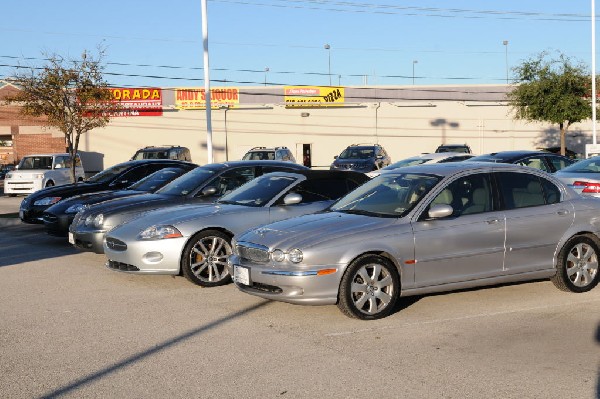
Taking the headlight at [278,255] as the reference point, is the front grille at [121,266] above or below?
below

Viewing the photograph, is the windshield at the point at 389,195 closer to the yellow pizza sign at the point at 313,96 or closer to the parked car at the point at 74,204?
the parked car at the point at 74,204

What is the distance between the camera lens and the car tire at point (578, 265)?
8594mm

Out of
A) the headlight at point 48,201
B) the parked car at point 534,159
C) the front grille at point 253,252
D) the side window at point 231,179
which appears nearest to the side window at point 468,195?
the front grille at point 253,252

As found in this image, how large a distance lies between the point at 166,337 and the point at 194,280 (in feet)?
7.93

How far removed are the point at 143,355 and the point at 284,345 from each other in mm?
1190

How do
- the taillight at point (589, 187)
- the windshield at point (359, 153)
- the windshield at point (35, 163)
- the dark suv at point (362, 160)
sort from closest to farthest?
the taillight at point (589, 187) < the windshield at point (35, 163) < the dark suv at point (362, 160) < the windshield at point (359, 153)

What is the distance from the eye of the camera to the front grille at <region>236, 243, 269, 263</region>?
7.61 meters

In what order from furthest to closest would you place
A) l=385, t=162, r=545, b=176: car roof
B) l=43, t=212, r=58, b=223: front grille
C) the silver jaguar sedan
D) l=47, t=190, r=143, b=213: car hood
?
1. l=43, t=212, r=58, b=223: front grille
2. l=47, t=190, r=143, b=213: car hood
3. l=385, t=162, r=545, b=176: car roof
4. the silver jaguar sedan

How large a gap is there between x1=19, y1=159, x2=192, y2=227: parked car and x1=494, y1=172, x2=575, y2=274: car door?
9.15m

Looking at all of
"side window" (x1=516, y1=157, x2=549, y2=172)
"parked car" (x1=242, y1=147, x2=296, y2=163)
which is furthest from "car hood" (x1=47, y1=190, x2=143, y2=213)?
"parked car" (x1=242, y1=147, x2=296, y2=163)

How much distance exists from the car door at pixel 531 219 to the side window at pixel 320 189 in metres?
2.56

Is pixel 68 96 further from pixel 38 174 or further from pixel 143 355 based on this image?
pixel 143 355

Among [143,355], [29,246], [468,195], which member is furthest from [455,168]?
[29,246]

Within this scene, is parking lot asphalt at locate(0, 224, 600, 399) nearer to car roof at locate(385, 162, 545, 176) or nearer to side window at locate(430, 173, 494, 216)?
side window at locate(430, 173, 494, 216)
